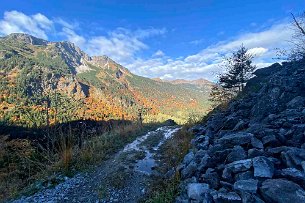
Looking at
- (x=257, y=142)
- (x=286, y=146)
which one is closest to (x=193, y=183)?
(x=257, y=142)

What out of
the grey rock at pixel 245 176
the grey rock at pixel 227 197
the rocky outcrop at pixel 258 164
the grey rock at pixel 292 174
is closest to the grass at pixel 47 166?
the rocky outcrop at pixel 258 164

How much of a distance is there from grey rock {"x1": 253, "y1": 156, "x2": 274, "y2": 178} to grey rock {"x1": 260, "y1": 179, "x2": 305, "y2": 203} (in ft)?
0.76

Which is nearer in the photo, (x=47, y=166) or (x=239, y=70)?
(x=47, y=166)

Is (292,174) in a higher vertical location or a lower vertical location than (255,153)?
lower

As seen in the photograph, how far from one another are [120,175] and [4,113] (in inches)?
5434

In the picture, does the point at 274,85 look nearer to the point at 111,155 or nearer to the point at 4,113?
the point at 111,155

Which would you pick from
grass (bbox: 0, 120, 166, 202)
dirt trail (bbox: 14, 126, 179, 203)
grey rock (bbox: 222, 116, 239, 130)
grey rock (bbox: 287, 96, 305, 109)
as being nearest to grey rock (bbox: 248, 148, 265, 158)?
grey rock (bbox: 287, 96, 305, 109)

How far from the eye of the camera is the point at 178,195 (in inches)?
208

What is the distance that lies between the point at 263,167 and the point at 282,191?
0.61 m

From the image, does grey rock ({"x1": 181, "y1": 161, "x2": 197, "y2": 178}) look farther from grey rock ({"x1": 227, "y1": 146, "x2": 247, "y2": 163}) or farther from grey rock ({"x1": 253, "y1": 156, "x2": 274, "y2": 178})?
grey rock ({"x1": 253, "y1": 156, "x2": 274, "y2": 178})

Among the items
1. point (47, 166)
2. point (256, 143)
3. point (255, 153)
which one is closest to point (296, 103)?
point (256, 143)

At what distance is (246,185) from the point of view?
3.99 meters

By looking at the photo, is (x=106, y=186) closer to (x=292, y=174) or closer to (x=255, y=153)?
(x=255, y=153)

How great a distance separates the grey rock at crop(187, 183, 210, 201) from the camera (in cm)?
465
